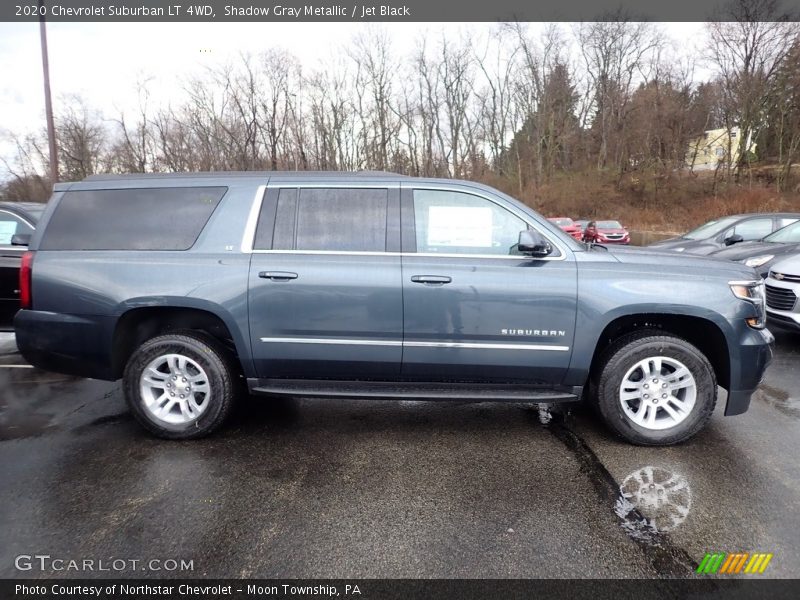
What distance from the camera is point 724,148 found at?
35.7 meters

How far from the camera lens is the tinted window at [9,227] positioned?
20.2 feet

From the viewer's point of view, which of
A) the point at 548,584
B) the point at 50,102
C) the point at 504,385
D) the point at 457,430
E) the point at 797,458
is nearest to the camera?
the point at 548,584

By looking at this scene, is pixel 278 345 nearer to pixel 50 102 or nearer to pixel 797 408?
→ pixel 797 408

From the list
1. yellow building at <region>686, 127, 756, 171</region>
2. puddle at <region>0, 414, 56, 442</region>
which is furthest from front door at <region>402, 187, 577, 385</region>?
yellow building at <region>686, 127, 756, 171</region>

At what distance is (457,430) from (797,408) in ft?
10.2

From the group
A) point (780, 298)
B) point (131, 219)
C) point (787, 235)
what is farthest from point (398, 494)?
point (787, 235)

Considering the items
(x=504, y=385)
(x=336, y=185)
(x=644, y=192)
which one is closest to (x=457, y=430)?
(x=504, y=385)

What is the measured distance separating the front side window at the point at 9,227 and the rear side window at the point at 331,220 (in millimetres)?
4894

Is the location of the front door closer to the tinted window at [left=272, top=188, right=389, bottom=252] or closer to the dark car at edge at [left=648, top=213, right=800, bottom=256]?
the tinted window at [left=272, top=188, right=389, bottom=252]

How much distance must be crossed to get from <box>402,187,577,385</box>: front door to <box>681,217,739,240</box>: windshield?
893 cm

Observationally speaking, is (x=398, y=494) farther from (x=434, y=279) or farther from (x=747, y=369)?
(x=747, y=369)

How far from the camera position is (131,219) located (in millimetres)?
3592

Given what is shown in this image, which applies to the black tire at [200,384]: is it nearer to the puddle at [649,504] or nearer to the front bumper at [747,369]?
the puddle at [649,504]

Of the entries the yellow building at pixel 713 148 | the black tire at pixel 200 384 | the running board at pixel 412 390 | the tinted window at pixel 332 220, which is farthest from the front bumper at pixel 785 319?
the yellow building at pixel 713 148
